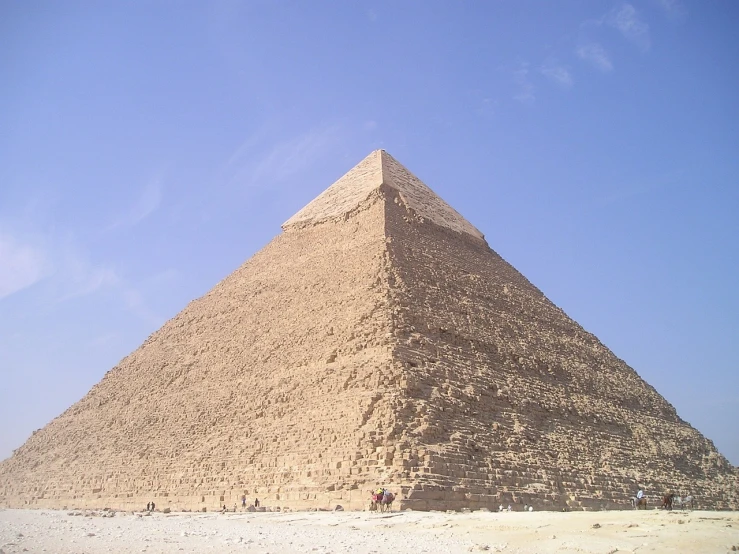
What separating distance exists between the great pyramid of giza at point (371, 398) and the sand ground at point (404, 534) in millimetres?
1968

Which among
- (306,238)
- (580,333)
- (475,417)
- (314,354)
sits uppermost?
(306,238)

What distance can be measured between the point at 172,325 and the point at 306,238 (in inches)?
238

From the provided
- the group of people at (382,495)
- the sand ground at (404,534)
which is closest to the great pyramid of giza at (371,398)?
the group of people at (382,495)

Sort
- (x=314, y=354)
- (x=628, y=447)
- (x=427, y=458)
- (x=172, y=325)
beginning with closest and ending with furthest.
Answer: (x=427, y=458) → (x=314, y=354) → (x=628, y=447) → (x=172, y=325)

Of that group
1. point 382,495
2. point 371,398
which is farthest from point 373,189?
point 382,495

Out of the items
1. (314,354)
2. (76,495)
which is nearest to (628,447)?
(314,354)

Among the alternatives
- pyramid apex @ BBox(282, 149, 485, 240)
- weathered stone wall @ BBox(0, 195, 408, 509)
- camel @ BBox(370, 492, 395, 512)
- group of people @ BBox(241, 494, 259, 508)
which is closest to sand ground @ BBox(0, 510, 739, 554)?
camel @ BBox(370, 492, 395, 512)

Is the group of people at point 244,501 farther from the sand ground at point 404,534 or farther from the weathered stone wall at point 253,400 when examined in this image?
the sand ground at point 404,534

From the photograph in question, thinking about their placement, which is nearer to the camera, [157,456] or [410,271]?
[157,456]

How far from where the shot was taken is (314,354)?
57.6ft

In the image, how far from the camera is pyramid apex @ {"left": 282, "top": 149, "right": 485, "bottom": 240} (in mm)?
24734

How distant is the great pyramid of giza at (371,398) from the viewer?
556 inches

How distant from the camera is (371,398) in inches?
572

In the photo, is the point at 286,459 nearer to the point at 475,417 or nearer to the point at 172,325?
the point at 475,417
